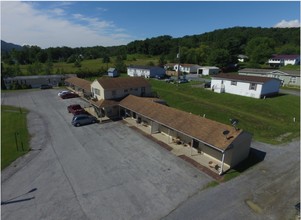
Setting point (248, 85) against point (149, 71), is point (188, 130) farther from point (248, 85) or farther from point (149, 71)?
point (149, 71)

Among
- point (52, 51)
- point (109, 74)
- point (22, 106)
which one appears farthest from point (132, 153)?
point (52, 51)

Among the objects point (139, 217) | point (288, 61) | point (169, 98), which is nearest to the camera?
point (139, 217)

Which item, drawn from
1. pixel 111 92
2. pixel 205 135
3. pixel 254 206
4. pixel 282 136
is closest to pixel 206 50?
pixel 111 92

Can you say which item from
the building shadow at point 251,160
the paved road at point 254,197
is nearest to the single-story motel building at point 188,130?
the building shadow at point 251,160

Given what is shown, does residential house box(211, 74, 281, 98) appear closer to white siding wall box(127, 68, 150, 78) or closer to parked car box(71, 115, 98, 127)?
white siding wall box(127, 68, 150, 78)

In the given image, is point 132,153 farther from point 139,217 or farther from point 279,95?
point 279,95

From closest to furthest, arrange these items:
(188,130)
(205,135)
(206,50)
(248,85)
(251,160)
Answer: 1. (205,135)
2. (251,160)
3. (188,130)
4. (248,85)
5. (206,50)
